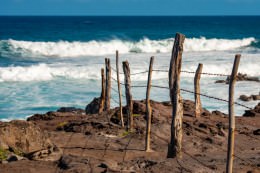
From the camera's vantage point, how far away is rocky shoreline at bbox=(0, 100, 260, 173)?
7.99 meters

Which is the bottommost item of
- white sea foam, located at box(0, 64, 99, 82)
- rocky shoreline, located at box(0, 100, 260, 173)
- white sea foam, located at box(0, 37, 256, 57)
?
rocky shoreline, located at box(0, 100, 260, 173)

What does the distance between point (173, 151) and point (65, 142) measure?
246 cm

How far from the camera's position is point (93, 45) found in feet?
145

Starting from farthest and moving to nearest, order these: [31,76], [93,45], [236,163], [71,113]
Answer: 1. [93,45]
2. [31,76]
3. [71,113]
4. [236,163]

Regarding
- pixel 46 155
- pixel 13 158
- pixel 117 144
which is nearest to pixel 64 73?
pixel 117 144

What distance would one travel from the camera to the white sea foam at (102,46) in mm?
40250

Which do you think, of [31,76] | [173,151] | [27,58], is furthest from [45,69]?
[173,151]

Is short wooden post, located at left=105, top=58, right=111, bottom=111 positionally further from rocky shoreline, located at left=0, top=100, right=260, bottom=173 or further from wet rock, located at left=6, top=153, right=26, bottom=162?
wet rock, located at left=6, top=153, right=26, bottom=162

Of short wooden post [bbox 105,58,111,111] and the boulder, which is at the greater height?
short wooden post [bbox 105,58,111,111]

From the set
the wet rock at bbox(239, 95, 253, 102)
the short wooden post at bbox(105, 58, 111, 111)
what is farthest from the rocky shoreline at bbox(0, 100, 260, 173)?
the wet rock at bbox(239, 95, 253, 102)

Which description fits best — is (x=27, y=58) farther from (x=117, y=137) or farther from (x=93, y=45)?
(x=117, y=137)

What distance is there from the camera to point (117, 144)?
10336mm

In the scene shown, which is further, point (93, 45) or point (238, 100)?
point (93, 45)

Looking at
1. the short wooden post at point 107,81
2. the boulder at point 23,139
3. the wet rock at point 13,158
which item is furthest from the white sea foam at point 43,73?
the wet rock at point 13,158
